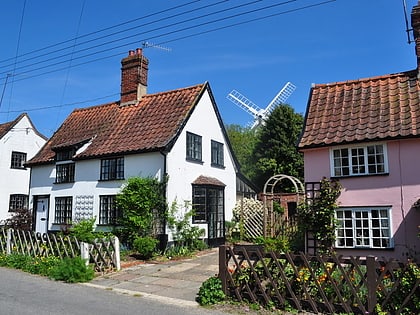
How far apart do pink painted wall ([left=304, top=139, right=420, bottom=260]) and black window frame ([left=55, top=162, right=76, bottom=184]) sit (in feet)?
46.1

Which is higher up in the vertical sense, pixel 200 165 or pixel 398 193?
pixel 200 165

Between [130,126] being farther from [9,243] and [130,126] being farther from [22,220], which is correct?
[22,220]

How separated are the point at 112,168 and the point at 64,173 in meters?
3.86

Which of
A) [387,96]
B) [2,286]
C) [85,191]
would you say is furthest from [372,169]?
[85,191]

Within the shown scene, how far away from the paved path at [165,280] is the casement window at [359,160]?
5.61 meters

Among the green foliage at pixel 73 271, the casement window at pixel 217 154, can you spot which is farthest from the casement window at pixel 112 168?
the green foliage at pixel 73 271

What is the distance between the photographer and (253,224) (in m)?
20.9

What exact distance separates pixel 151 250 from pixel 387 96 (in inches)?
424

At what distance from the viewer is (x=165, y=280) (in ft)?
37.4

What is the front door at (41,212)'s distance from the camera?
21.8 meters

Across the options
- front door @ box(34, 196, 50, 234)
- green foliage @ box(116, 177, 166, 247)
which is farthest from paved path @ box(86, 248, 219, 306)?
front door @ box(34, 196, 50, 234)

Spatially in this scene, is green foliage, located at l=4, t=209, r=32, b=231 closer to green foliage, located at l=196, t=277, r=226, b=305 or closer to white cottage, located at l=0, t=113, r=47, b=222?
white cottage, located at l=0, t=113, r=47, b=222

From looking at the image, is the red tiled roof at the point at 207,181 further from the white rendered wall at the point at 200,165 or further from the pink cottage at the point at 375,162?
the pink cottage at the point at 375,162

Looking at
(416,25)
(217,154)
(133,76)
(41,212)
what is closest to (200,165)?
(217,154)
